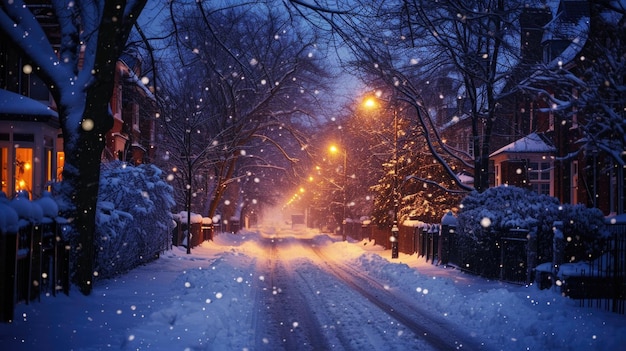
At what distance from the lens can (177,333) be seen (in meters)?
9.41

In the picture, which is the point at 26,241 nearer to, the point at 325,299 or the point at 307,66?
the point at 325,299

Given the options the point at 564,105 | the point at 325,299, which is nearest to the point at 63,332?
the point at 325,299

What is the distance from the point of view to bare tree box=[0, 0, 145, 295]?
40.5 ft

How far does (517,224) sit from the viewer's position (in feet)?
63.3

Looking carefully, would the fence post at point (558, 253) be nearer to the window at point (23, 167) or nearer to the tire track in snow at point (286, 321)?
the tire track in snow at point (286, 321)

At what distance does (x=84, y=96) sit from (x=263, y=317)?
539 centimetres

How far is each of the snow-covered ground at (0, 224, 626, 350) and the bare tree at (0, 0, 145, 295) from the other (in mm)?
1384

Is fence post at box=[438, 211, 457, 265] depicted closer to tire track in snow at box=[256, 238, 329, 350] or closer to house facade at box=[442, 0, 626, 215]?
house facade at box=[442, 0, 626, 215]

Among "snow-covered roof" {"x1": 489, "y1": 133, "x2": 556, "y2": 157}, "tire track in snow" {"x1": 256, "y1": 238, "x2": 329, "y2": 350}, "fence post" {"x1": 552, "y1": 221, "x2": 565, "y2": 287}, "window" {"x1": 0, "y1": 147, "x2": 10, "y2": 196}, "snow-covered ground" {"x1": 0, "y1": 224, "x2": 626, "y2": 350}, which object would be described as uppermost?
"snow-covered roof" {"x1": 489, "y1": 133, "x2": 556, "y2": 157}

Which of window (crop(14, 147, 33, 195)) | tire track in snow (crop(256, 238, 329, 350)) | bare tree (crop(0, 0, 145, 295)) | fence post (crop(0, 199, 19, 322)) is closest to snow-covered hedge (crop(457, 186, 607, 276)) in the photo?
tire track in snow (crop(256, 238, 329, 350))

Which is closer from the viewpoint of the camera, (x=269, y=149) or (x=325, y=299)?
(x=325, y=299)

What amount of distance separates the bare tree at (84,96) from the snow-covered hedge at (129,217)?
2443mm

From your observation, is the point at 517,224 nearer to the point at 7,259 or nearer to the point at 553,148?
the point at 7,259

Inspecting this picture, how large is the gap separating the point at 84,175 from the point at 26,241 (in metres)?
2.46
